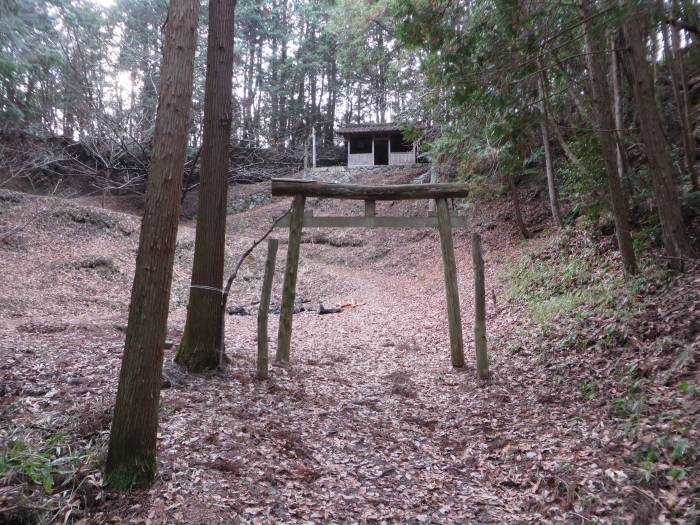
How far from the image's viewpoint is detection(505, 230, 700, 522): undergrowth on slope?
11.2ft

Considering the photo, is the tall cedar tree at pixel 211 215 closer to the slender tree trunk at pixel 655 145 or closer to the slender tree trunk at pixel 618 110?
the slender tree trunk at pixel 655 145

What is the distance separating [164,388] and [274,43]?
121 feet

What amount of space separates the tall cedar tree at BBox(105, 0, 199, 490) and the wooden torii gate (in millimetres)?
3898

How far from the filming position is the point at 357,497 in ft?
12.3

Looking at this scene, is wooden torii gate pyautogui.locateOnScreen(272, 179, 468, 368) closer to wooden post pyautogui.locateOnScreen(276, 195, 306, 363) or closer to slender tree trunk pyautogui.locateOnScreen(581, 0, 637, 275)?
wooden post pyautogui.locateOnScreen(276, 195, 306, 363)

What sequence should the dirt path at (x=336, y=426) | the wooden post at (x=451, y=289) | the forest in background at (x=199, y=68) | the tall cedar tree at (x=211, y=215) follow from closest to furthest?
the dirt path at (x=336, y=426)
the tall cedar tree at (x=211, y=215)
the wooden post at (x=451, y=289)
the forest in background at (x=199, y=68)

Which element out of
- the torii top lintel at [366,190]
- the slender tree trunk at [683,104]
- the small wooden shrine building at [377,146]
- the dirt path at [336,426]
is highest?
the small wooden shrine building at [377,146]

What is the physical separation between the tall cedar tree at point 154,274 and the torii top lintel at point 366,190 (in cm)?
385

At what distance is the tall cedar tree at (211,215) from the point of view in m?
5.89

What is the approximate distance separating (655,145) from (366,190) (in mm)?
4202

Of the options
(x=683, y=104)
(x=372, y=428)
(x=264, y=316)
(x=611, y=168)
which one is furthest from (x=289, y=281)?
(x=683, y=104)

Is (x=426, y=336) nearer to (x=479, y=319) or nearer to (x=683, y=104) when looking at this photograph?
(x=479, y=319)

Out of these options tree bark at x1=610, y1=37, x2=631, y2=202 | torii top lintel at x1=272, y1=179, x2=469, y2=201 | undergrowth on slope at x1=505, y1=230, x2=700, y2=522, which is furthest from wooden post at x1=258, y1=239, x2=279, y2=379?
tree bark at x1=610, y1=37, x2=631, y2=202

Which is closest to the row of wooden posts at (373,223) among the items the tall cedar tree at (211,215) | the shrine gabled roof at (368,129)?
the tall cedar tree at (211,215)
